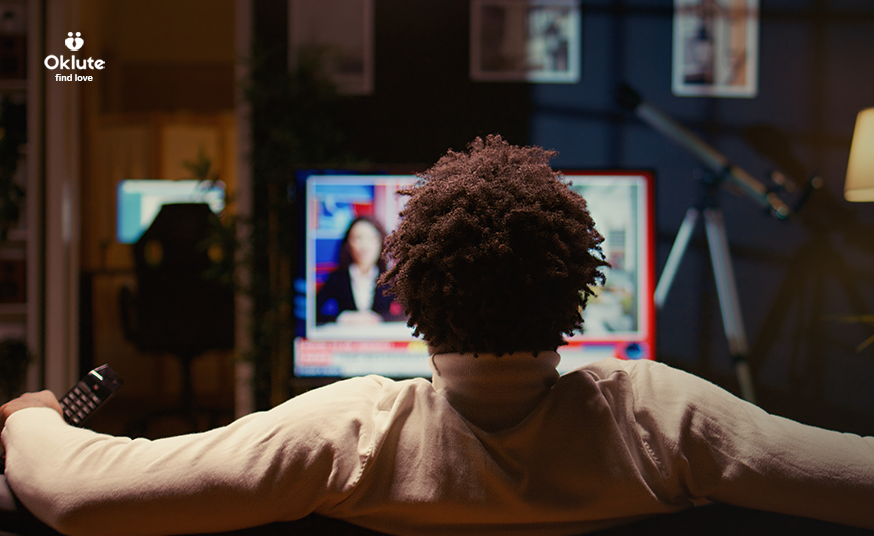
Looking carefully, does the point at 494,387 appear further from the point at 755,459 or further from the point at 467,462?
the point at 755,459

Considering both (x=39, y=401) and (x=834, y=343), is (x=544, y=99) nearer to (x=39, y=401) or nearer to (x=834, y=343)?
(x=834, y=343)

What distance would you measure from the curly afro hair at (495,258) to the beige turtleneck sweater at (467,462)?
0.04m

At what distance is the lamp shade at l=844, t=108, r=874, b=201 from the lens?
6.95 ft

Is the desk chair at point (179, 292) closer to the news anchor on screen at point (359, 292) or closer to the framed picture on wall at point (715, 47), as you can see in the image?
the news anchor on screen at point (359, 292)

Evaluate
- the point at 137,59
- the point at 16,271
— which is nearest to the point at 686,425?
the point at 16,271

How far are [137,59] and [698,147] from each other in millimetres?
4489

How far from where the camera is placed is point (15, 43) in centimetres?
269

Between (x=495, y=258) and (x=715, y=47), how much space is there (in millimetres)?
2641

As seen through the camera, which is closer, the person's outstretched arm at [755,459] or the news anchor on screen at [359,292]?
the person's outstretched arm at [755,459]

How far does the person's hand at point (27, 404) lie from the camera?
665 mm

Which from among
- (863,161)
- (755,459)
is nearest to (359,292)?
(755,459)

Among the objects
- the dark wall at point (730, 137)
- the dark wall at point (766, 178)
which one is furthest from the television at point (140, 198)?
the dark wall at point (766, 178)

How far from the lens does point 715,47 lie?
2654 millimetres

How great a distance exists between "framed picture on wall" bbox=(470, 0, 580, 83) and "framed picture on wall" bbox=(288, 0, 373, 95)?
481 mm
